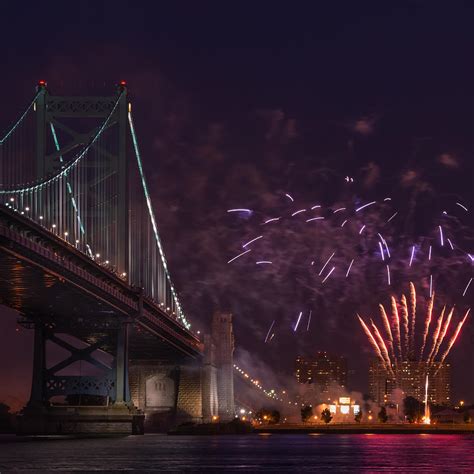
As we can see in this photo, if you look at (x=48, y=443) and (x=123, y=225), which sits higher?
(x=123, y=225)

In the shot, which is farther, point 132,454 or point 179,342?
point 179,342

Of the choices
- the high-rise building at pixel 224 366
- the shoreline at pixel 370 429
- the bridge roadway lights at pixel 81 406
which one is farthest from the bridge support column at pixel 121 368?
the high-rise building at pixel 224 366

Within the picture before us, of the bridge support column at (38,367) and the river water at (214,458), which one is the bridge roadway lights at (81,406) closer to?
the bridge support column at (38,367)

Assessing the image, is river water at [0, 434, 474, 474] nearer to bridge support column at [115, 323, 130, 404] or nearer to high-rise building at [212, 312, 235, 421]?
bridge support column at [115, 323, 130, 404]

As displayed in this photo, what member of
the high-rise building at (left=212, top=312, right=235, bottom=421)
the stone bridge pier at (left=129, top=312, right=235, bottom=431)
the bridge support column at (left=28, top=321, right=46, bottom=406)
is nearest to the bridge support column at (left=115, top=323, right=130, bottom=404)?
the bridge support column at (left=28, top=321, right=46, bottom=406)

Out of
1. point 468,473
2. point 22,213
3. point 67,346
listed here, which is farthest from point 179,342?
point 468,473

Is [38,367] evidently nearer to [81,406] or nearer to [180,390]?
[81,406]

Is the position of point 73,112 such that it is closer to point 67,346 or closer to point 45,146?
point 45,146
